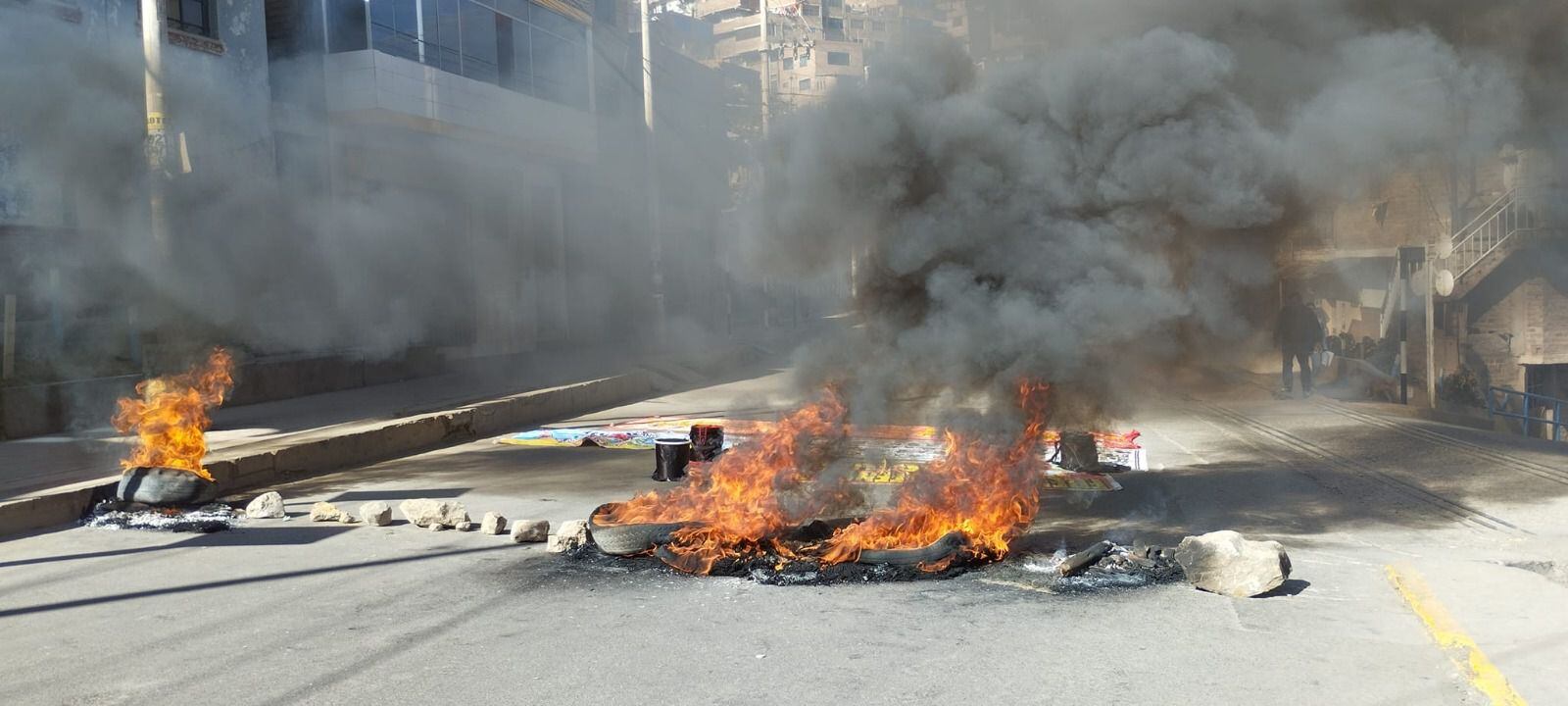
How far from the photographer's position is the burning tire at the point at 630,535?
5207mm

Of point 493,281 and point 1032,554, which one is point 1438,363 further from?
point 1032,554

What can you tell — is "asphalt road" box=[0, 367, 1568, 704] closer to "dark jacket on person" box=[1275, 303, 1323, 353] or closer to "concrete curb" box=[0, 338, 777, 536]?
"concrete curb" box=[0, 338, 777, 536]

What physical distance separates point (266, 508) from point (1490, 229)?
20.9 metres

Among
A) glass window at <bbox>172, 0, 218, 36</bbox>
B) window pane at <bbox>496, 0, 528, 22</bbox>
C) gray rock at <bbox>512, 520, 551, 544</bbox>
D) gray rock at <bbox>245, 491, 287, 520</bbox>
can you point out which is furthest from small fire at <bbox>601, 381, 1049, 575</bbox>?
window pane at <bbox>496, 0, 528, 22</bbox>

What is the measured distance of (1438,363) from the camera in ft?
69.3

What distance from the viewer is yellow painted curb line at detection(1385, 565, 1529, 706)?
3.43 m

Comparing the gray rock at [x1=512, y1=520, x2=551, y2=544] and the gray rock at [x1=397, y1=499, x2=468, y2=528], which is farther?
the gray rock at [x1=397, y1=499, x2=468, y2=528]

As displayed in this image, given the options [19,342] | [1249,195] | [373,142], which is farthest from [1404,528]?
[373,142]

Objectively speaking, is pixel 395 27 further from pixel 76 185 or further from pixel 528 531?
pixel 528 531

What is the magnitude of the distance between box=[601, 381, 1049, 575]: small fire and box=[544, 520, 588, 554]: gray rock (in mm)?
165

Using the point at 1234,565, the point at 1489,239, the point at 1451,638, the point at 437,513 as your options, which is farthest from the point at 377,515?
the point at 1489,239

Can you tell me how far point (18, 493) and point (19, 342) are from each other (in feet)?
13.4

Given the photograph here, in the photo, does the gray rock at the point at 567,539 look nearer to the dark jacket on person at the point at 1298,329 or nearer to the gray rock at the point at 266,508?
the gray rock at the point at 266,508

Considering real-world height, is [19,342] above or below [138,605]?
above
